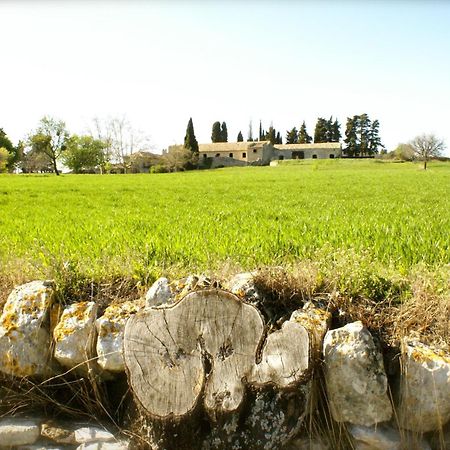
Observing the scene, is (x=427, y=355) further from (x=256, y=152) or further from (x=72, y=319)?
(x=256, y=152)

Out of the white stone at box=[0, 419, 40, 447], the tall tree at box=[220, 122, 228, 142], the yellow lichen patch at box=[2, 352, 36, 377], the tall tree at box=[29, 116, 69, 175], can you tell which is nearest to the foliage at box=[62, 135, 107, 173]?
the tall tree at box=[29, 116, 69, 175]

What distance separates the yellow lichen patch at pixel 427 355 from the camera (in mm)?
3094

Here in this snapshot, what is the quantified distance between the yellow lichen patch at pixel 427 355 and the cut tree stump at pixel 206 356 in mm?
782

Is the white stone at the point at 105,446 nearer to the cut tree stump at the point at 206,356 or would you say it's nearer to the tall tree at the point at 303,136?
the cut tree stump at the point at 206,356

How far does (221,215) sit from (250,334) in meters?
7.27

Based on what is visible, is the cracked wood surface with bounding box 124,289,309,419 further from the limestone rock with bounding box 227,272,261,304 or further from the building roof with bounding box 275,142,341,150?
the building roof with bounding box 275,142,341,150

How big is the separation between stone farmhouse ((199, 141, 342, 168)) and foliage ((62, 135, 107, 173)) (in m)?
23.3

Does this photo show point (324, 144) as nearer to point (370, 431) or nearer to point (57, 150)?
point (57, 150)

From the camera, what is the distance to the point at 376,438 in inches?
121

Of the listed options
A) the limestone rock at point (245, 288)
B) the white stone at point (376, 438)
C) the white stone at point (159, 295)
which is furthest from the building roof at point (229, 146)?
the white stone at point (376, 438)

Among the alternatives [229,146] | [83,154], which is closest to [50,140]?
[83,154]

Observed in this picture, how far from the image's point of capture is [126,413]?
3592mm

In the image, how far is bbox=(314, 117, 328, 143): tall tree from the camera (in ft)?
377

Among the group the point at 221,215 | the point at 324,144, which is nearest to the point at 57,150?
the point at 324,144
